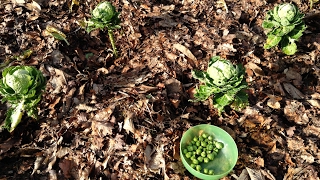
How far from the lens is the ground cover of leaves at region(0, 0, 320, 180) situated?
7.41 ft

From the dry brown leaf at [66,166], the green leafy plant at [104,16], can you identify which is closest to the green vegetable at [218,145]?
the dry brown leaf at [66,166]

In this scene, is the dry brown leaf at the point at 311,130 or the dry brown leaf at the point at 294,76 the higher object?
the dry brown leaf at the point at 294,76

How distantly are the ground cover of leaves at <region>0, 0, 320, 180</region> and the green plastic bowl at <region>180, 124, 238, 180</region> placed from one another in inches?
3.0

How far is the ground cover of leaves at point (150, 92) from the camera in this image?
7.41 ft

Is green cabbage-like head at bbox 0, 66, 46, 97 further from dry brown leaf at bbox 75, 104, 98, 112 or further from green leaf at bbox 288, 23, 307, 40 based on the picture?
green leaf at bbox 288, 23, 307, 40

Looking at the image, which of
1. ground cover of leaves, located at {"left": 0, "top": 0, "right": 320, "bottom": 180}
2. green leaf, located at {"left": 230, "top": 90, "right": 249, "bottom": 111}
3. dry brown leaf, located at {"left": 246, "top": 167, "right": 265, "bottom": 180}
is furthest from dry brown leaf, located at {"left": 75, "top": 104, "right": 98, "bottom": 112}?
dry brown leaf, located at {"left": 246, "top": 167, "right": 265, "bottom": 180}

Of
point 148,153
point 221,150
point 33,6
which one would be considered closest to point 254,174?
point 221,150

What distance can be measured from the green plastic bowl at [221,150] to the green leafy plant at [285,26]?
0.90m

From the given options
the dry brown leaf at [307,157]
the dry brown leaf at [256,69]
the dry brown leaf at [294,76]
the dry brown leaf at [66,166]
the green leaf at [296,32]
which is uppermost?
the green leaf at [296,32]

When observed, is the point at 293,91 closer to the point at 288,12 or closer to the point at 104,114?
the point at 288,12

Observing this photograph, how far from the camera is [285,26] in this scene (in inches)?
99.5

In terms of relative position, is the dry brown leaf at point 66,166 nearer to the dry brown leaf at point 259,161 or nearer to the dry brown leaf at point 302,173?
the dry brown leaf at point 259,161

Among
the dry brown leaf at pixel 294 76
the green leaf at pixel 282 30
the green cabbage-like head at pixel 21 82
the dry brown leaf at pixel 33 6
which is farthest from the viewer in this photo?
the dry brown leaf at pixel 33 6

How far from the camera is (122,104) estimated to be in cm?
240
